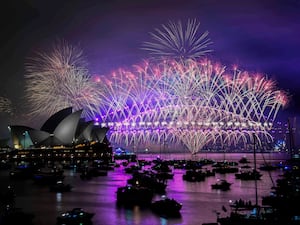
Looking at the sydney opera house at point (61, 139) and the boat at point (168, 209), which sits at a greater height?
the sydney opera house at point (61, 139)

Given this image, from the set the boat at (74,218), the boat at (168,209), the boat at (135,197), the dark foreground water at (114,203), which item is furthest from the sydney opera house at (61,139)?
the boat at (74,218)

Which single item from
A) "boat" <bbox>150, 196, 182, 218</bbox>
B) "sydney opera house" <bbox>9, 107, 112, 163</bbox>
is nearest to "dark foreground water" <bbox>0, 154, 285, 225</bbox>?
"boat" <bbox>150, 196, 182, 218</bbox>

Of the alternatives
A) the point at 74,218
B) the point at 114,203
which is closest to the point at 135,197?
the point at 114,203

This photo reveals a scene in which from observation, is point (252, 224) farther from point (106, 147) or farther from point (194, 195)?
point (106, 147)

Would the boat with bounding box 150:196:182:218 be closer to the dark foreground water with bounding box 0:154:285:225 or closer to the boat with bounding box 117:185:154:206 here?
the dark foreground water with bounding box 0:154:285:225

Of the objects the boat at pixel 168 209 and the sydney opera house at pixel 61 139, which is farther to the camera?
the sydney opera house at pixel 61 139

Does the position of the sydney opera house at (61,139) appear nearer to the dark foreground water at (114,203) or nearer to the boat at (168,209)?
the dark foreground water at (114,203)

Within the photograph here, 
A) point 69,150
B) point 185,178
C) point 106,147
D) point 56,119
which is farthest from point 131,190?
point 106,147

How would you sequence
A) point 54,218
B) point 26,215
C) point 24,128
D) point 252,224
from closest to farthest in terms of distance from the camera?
point 252,224, point 26,215, point 54,218, point 24,128

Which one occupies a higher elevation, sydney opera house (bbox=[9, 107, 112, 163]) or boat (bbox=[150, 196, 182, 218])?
sydney opera house (bbox=[9, 107, 112, 163])
